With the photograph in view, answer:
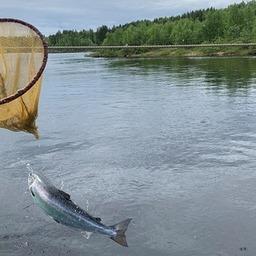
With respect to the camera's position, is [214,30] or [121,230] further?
[214,30]

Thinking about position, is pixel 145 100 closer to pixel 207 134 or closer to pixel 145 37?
pixel 207 134

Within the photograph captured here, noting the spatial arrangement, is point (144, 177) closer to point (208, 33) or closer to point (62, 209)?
point (62, 209)

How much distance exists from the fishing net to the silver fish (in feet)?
5.60

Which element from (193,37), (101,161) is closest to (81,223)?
(101,161)

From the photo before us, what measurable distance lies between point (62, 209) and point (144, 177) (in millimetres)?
7076

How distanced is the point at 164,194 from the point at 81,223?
18.5 ft

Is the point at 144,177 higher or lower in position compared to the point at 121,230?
lower

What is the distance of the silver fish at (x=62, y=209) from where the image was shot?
648 centimetres

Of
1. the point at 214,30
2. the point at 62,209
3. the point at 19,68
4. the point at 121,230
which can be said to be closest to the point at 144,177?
the point at 19,68

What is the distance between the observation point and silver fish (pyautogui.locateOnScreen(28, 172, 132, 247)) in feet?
21.3

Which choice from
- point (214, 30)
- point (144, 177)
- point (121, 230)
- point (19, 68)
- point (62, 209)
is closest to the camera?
point (62, 209)

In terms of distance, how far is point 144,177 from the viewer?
1355cm

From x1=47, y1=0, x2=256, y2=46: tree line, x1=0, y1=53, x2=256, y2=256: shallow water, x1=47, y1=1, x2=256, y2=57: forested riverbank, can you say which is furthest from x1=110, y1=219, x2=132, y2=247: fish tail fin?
x1=47, y1=0, x2=256, y2=46: tree line

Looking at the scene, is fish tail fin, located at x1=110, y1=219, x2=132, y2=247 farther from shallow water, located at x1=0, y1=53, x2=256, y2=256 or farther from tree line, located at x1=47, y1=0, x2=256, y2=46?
tree line, located at x1=47, y1=0, x2=256, y2=46
